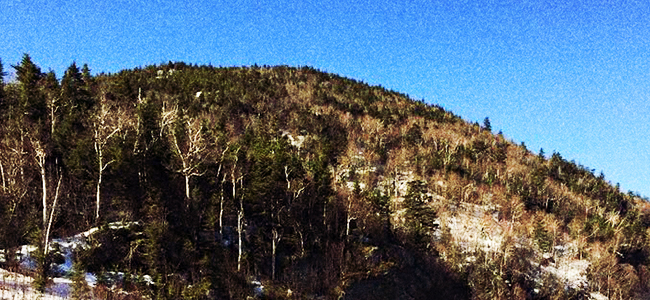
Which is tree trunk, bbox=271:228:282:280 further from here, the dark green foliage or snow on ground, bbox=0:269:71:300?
snow on ground, bbox=0:269:71:300

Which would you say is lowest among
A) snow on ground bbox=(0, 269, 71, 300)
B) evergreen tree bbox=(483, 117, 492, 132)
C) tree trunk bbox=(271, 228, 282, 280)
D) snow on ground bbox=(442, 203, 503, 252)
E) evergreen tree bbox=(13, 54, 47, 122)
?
snow on ground bbox=(0, 269, 71, 300)

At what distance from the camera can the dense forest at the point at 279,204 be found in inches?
1298

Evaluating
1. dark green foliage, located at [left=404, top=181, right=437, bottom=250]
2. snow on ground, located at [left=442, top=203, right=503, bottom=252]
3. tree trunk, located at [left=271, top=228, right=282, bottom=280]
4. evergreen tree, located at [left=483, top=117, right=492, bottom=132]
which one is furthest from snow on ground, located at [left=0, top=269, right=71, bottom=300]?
→ evergreen tree, located at [left=483, top=117, right=492, bottom=132]

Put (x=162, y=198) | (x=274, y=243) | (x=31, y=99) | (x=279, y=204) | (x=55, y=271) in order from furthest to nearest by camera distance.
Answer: (x=31, y=99), (x=279, y=204), (x=274, y=243), (x=162, y=198), (x=55, y=271)

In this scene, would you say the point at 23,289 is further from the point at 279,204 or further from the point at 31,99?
the point at 31,99

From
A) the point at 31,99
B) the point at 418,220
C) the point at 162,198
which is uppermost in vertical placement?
the point at 31,99

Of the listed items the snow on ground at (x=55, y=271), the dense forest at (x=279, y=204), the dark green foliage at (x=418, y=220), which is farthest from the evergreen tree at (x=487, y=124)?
the snow on ground at (x=55, y=271)

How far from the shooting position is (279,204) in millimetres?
43375

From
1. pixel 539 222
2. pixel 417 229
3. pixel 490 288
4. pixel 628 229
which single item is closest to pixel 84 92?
pixel 417 229

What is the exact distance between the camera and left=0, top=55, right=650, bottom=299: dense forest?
108ft

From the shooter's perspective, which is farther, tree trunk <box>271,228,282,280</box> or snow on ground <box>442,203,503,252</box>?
snow on ground <box>442,203,503,252</box>

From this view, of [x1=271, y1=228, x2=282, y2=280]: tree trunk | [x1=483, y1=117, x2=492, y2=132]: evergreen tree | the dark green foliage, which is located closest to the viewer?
[x1=271, y1=228, x2=282, y2=280]: tree trunk

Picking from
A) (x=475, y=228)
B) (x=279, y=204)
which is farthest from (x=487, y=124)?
(x=279, y=204)

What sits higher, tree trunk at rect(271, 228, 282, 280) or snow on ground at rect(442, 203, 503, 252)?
snow on ground at rect(442, 203, 503, 252)
